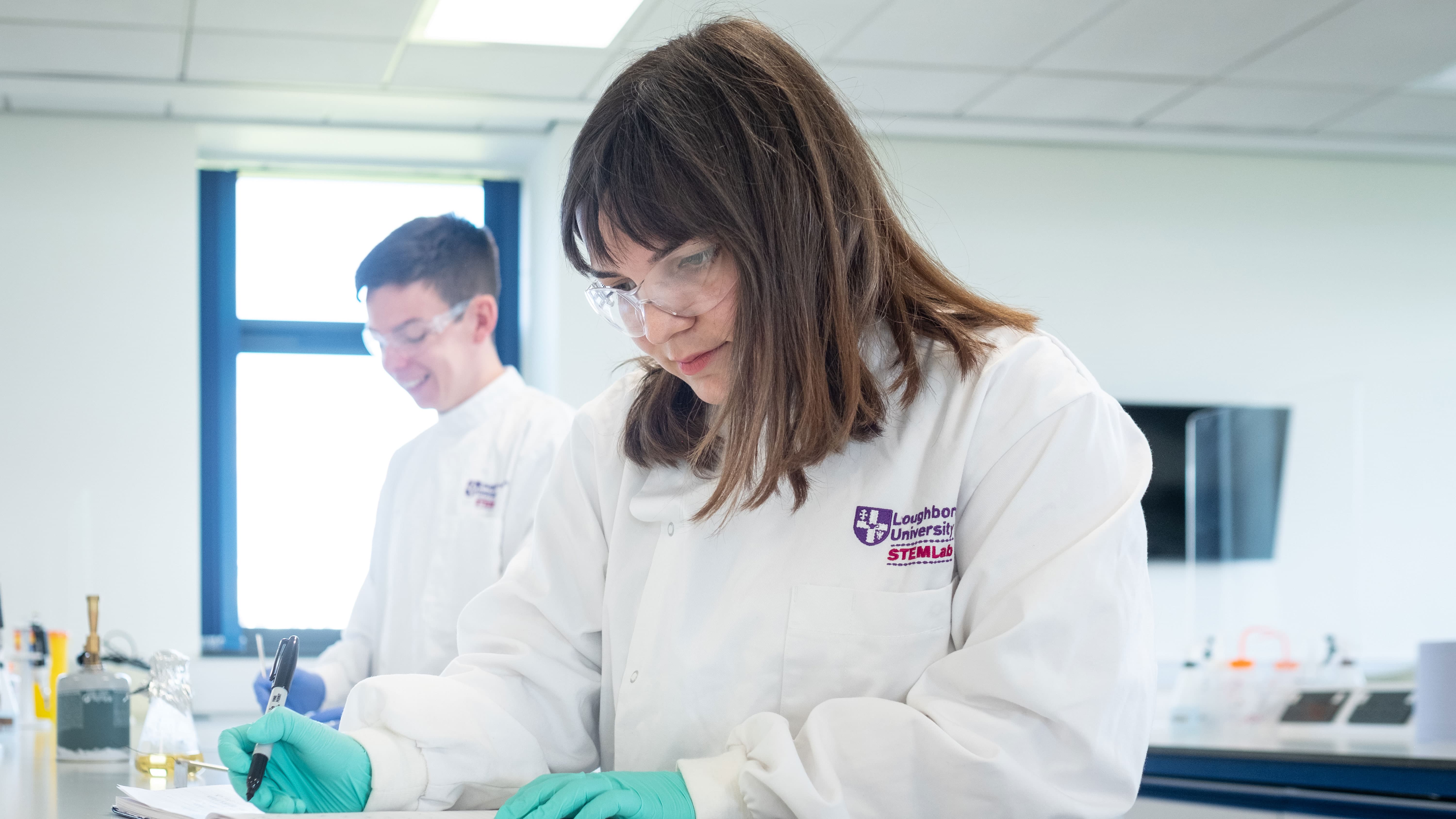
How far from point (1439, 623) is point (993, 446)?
402 centimetres

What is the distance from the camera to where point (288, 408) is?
15.3 feet

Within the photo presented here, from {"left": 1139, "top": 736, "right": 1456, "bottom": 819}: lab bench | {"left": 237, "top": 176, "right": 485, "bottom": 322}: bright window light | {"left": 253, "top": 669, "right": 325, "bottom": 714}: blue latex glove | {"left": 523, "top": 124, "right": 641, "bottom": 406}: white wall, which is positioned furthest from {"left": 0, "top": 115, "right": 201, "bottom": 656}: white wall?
{"left": 1139, "top": 736, "right": 1456, "bottom": 819}: lab bench

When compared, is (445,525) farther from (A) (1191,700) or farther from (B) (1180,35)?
(B) (1180,35)

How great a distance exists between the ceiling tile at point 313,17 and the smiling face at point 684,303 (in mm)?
2552

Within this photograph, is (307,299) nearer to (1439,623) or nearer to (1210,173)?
(1210,173)

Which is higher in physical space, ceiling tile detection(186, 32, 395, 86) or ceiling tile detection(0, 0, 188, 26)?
ceiling tile detection(0, 0, 188, 26)

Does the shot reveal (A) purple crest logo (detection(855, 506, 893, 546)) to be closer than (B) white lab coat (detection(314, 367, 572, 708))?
Yes

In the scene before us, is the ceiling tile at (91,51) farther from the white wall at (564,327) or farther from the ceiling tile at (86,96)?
the white wall at (564,327)

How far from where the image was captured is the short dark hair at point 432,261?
2.43m

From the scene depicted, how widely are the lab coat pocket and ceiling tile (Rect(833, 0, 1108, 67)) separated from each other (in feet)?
8.79

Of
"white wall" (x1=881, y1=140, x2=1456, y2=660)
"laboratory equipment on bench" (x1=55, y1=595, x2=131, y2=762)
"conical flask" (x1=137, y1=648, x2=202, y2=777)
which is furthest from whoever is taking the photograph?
"white wall" (x1=881, y1=140, x2=1456, y2=660)

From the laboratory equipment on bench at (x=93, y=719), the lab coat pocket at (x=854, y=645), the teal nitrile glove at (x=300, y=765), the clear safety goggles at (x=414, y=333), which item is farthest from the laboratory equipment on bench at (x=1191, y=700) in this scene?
the teal nitrile glove at (x=300, y=765)

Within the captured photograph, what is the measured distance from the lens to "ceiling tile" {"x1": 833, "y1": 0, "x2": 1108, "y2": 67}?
136 inches

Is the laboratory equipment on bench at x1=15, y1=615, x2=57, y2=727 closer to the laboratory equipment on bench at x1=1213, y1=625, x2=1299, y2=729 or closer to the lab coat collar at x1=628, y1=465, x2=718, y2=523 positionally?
the lab coat collar at x1=628, y1=465, x2=718, y2=523
